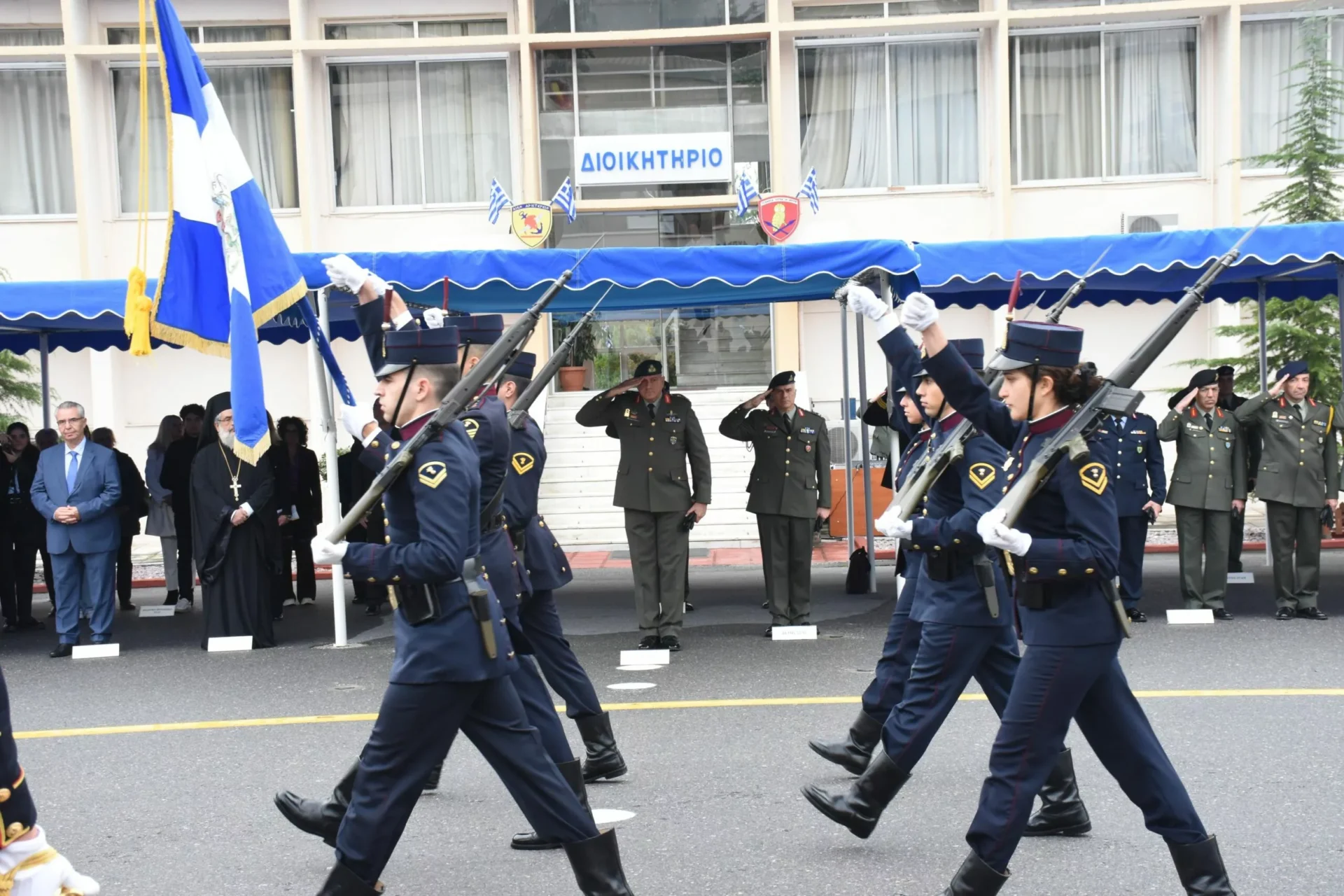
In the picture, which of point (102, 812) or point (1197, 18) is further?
point (1197, 18)

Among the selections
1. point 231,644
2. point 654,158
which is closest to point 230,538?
point 231,644

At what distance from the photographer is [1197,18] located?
22.2m

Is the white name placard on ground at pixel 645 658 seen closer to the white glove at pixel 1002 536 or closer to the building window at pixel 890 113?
the white glove at pixel 1002 536

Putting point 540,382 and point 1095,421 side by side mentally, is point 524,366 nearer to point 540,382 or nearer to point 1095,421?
point 540,382

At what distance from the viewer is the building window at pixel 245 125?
2295 cm

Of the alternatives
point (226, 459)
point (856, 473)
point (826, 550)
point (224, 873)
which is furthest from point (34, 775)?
point (856, 473)

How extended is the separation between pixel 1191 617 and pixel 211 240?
7230mm

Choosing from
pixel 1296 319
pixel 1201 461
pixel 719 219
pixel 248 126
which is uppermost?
pixel 248 126

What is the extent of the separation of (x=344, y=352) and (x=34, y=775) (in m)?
15.7

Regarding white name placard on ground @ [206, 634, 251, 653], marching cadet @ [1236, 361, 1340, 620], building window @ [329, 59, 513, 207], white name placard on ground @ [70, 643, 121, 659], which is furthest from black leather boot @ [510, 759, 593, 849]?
building window @ [329, 59, 513, 207]

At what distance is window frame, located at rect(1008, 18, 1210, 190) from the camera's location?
73.2ft

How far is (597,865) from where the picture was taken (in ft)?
14.1

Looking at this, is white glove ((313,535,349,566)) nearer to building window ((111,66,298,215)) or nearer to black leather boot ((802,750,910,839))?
black leather boot ((802,750,910,839))

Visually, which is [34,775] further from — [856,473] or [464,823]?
[856,473]
